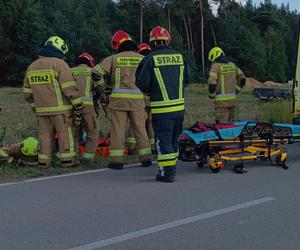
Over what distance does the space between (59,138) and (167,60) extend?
83.6 inches

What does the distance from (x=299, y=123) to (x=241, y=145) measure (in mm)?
1336

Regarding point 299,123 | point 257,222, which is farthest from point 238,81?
point 257,222

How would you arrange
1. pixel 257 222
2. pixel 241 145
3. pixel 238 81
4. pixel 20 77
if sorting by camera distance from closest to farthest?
pixel 257 222 < pixel 241 145 < pixel 238 81 < pixel 20 77

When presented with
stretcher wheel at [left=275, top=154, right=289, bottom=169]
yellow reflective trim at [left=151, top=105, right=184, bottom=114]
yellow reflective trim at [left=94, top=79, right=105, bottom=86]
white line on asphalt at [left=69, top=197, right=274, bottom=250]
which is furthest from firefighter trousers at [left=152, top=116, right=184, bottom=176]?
stretcher wheel at [left=275, top=154, right=289, bottom=169]

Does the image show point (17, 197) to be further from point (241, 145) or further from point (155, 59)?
point (241, 145)

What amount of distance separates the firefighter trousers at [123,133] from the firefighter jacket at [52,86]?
1.97 ft

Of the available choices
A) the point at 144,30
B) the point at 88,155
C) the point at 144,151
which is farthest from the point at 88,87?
the point at 144,30

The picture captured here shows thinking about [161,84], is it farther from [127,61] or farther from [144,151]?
[144,151]

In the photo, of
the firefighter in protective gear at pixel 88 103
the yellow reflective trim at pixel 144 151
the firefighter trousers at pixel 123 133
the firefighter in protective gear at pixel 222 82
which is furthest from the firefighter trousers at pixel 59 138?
the firefighter in protective gear at pixel 222 82

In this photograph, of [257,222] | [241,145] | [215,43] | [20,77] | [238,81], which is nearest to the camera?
[257,222]

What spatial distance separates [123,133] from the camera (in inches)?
298

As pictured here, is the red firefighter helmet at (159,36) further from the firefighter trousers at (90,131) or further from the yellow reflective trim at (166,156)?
the firefighter trousers at (90,131)

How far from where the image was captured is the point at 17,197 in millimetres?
5797

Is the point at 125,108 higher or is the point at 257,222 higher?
the point at 125,108
